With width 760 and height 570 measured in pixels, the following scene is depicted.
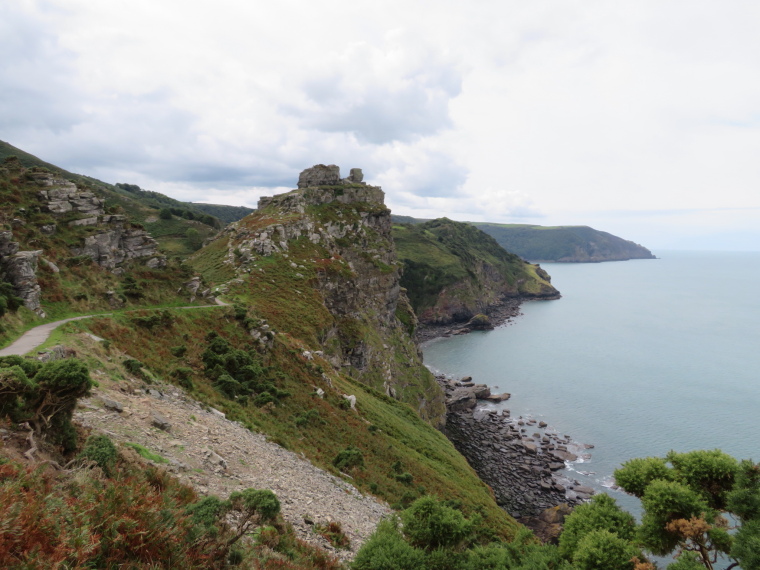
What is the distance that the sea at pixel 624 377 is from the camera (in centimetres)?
7269

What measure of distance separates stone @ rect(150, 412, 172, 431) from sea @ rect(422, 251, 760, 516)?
6634 cm

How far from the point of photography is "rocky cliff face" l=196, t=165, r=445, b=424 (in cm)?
6512

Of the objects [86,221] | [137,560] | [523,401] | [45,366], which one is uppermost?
[86,221]

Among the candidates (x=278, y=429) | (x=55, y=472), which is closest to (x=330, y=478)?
(x=278, y=429)

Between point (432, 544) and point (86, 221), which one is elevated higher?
point (86, 221)

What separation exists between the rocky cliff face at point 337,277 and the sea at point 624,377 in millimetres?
31085

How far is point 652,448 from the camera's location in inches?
2768

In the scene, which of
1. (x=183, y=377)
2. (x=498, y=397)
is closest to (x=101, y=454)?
(x=183, y=377)

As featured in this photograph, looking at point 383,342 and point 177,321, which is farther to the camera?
point 383,342

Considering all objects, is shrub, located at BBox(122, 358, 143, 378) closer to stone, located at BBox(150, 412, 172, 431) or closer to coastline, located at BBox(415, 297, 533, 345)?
stone, located at BBox(150, 412, 172, 431)

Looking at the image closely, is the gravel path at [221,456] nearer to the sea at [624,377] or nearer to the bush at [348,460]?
the bush at [348,460]

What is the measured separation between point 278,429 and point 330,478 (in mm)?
6120

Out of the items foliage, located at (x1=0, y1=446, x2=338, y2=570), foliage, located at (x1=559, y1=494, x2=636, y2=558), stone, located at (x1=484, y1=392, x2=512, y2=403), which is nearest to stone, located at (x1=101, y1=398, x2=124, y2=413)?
foliage, located at (x1=0, y1=446, x2=338, y2=570)

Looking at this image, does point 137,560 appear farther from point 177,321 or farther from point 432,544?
point 177,321
